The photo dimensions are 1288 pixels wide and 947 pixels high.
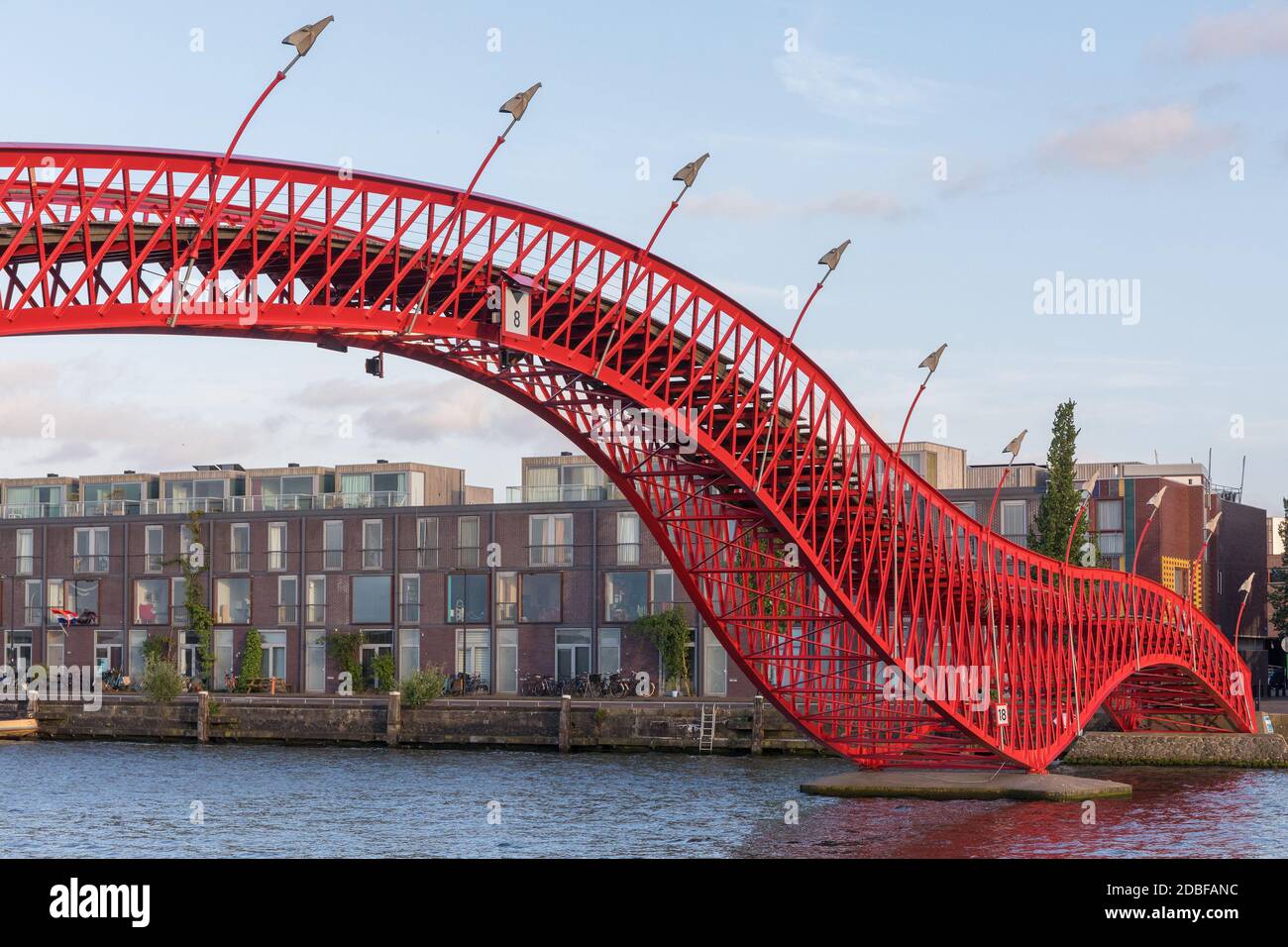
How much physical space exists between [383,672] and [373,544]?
9072mm

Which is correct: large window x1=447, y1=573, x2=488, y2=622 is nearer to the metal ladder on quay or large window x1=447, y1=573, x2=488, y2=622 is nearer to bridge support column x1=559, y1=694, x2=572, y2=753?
bridge support column x1=559, y1=694, x2=572, y2=753

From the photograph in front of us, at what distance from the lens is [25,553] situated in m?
115

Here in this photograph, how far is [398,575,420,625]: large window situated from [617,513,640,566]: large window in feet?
41.8

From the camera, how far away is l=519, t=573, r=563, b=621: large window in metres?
100

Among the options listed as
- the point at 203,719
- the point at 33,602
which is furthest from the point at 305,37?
the point at 33,602

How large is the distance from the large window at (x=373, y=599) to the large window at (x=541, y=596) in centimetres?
849

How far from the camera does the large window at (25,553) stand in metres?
115

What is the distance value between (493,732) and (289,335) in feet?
169

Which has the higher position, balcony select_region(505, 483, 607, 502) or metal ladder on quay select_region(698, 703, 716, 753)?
balcony select_region(505, 483, 607, 502)

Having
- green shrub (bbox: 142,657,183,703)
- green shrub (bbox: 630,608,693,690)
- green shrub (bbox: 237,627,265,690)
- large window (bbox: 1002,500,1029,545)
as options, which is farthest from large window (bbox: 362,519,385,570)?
large window (bbox: 1002,500,1029,545)

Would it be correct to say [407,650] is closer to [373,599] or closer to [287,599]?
[373,599]
